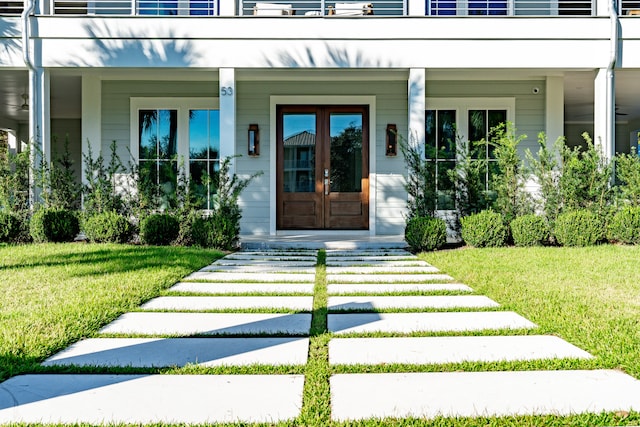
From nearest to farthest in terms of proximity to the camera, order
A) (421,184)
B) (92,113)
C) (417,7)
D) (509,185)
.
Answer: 1. (509,185)
2. (421,184)
3. (417,7)
4. (92,113)

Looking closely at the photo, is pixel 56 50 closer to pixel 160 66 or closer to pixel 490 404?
pixel 160 66

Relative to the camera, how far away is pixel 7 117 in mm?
11812

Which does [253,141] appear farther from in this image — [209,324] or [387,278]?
[209,324]

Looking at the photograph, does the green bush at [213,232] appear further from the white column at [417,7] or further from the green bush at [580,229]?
the green bush at [580,229]

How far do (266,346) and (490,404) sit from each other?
1017 millimetres

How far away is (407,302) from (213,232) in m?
3.44

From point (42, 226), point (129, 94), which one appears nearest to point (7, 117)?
point (129, 94)

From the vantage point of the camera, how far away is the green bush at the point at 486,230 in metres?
5.86

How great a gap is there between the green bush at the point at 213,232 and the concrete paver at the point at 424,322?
3420 mm

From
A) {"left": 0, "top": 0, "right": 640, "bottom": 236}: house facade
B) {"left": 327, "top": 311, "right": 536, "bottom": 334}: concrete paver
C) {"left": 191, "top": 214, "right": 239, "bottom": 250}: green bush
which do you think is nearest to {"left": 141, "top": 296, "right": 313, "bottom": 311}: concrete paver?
{"left": 327, "top": 311, "right": 536, "bottom": 334}: concrete paver

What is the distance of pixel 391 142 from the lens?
7.94m

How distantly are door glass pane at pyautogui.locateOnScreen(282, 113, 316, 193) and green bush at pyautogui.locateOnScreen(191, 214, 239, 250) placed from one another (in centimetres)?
225

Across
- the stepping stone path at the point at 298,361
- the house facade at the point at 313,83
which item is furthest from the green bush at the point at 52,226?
the stepping stone path at the point at 298,361

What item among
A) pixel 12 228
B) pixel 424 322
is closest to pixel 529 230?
pixel 424 322
